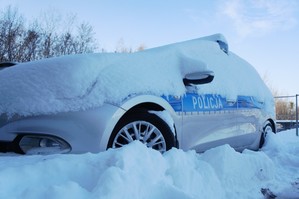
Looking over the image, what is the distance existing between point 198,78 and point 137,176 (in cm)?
181

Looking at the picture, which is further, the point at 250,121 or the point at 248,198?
the point at 250,121

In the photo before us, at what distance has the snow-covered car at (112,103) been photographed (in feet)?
9.37

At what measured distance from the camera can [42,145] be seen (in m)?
2.93

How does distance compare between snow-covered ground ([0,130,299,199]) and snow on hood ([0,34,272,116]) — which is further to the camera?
snow on hood ([0,34,272,116])

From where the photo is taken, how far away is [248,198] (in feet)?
9.71

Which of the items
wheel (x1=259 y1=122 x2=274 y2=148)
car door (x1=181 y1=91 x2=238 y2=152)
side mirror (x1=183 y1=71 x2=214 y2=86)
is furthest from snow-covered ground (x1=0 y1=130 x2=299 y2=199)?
wheel (x1=259 y1=122 x2=274 y2=148)

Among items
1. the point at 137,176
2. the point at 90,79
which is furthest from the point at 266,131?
the point at 137,176

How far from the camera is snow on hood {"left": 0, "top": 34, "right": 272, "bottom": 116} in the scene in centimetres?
291

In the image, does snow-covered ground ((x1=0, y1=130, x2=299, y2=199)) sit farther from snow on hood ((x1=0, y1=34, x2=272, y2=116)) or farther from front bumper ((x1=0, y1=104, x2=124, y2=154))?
snow on hood ((x1=0, y1=34, x2=272, y2=116))

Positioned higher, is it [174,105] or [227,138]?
[174,105]

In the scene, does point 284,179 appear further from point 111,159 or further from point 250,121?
point 111,159

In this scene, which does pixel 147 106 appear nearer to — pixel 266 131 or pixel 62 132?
pixel 62 132

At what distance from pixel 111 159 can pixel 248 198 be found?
4.43 ft

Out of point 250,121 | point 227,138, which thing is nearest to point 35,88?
point 227,138
